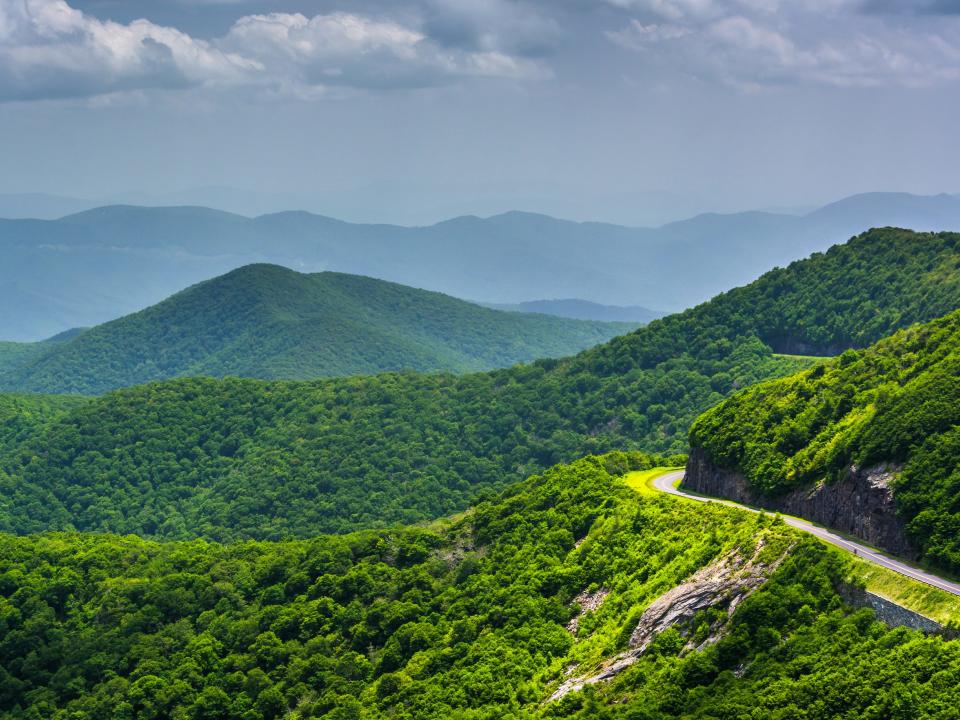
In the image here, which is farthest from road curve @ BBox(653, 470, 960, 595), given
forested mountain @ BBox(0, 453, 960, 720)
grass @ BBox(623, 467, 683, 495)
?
grass @ BBox(623, 467, 683, 495)

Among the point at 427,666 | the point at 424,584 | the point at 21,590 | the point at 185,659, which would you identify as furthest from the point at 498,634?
the point at 21,590

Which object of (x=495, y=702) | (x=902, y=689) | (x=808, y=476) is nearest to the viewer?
(x=902, y=689)

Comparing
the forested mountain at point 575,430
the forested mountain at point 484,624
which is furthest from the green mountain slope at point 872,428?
the forested mountain at point 575,430

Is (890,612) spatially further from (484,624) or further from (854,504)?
(484,624)

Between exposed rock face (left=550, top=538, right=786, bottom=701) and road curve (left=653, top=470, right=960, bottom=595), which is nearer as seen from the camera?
road curve (left=653, top=470, right=960, bottom=595)

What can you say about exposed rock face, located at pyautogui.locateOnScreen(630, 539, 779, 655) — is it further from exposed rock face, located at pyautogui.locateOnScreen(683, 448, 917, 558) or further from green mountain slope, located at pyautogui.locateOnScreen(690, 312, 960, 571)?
green mountain slope, located at pyautogui.locateOnScreen(690, 312, 960, 571)

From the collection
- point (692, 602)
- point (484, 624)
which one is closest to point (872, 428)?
point (692, 602)

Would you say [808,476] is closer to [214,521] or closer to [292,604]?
[292,604]
